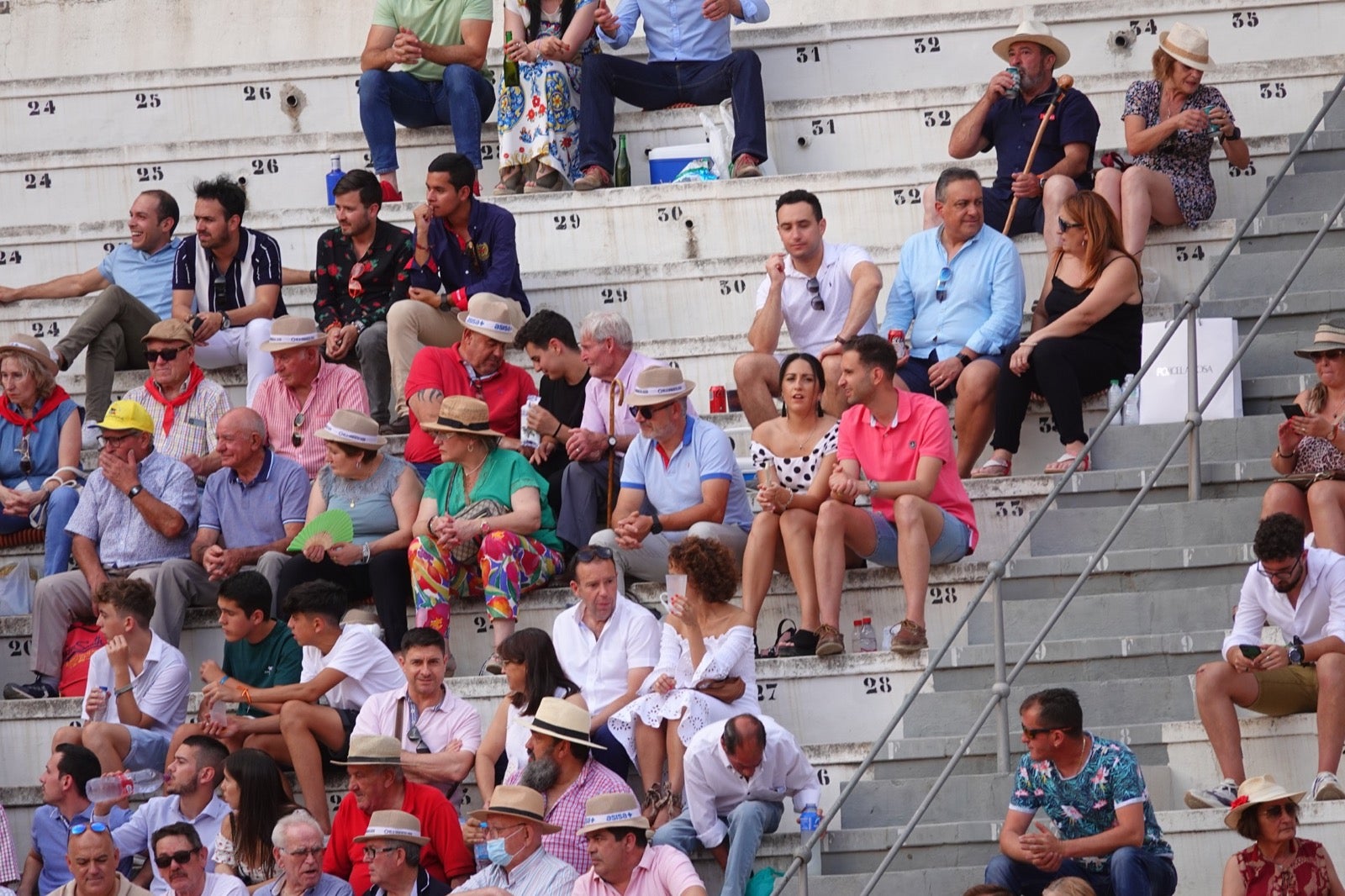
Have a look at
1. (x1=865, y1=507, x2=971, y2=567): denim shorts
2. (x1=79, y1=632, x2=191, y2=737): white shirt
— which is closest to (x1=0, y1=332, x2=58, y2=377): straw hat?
(x1=79, y1=632, x2=191, y2=737): white shirt

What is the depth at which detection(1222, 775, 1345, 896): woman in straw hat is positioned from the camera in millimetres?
8297

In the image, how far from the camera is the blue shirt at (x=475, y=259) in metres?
11.9

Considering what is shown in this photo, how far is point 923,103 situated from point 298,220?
3327 mm

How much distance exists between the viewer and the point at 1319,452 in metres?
9.91

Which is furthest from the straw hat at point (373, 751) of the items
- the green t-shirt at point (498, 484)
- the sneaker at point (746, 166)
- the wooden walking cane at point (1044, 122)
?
the sneaker at point (746, 166)

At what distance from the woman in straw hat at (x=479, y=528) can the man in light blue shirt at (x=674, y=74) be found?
8.95 feet

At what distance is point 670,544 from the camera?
1041 centimetres

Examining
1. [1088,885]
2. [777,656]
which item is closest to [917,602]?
[777,656]

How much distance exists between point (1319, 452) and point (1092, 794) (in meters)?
2.08

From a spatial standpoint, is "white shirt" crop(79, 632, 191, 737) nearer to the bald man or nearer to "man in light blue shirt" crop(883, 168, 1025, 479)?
the bald man

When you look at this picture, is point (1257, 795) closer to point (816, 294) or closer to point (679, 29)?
point (816, 294)

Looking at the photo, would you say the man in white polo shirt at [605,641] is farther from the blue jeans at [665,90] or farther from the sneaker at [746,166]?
the blue jeans at [665,90]

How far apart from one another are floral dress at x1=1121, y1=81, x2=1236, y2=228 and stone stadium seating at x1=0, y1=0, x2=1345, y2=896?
0.15 meters

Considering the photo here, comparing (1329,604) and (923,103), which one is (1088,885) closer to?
(1329,604)
